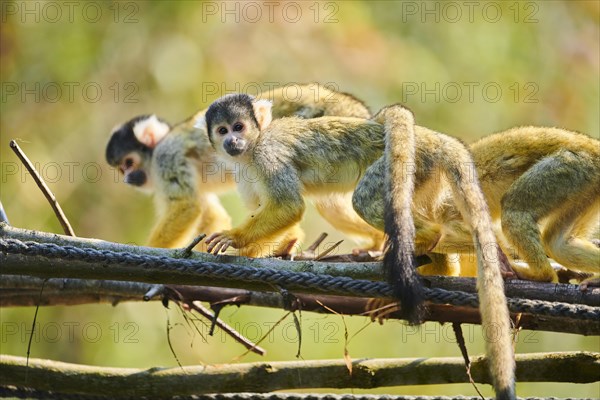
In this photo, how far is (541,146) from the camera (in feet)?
15.3

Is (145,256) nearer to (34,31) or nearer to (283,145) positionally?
(283,145)

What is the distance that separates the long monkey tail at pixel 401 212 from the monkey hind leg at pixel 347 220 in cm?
110

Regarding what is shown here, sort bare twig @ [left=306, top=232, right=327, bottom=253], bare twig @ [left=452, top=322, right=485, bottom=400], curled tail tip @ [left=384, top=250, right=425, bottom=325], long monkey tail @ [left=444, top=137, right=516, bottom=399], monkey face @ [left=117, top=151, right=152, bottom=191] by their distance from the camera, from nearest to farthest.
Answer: long monkey tail @ [left=444, top=137, right=516, bottom=399], curled tail tip @ [left=384, top=250, right=425, bottom=325], bare twig @ [left=452, top=322, right=485, bottom=400], bare twig @ [left=306, top=232, right=327, bottom=253], monkey face @ [left=117, top=151, right=152, bottom=191]

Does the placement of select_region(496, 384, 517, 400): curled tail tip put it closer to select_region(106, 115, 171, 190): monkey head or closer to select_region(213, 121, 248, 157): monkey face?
select_region(213, 121, 248, 157): monkey face

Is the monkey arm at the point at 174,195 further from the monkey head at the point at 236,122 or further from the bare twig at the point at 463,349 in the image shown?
the bare twig at the point at 463,349

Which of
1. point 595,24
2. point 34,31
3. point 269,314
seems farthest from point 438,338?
point 34,31

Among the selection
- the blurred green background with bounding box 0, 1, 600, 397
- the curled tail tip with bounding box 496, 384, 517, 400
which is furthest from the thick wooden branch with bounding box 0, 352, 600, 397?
the blurred green background with bounding box 0, 1, 600, 397

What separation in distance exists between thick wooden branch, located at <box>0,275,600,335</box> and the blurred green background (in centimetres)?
435

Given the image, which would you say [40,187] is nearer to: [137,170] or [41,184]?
[41,184]

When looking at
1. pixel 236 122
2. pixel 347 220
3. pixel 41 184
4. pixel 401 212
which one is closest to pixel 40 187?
pixel 41 184

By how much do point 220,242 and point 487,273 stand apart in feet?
4.88

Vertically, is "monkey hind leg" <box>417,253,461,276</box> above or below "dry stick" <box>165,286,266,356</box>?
above

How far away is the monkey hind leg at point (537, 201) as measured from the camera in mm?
4215

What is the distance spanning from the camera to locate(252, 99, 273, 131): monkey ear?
5.32 metres
